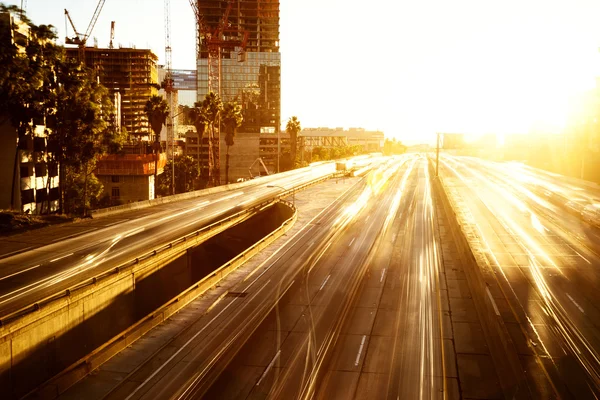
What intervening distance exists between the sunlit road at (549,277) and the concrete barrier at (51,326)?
21.3 meters

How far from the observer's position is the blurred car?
2262 inches

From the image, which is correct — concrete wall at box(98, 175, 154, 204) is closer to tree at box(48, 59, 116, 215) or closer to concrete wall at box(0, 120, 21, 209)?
concrete wall at box(0, 120, 21, 209)

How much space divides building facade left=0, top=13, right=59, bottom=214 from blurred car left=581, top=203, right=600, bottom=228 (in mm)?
55270

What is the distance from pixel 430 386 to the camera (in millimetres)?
21906

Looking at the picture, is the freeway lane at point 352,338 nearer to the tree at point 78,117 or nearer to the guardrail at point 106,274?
the guardrail at point 106,274

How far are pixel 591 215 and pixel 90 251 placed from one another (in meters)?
50.8

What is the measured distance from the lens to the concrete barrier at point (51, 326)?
23.3m

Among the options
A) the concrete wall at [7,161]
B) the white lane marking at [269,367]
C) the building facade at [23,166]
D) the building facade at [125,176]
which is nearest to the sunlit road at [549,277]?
the white lane marking at [269,367]

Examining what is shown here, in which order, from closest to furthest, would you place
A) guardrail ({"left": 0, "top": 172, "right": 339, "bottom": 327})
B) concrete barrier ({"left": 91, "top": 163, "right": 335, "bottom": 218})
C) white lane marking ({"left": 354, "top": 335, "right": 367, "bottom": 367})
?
guardrail ({"left": 0, "top": 172, "right": 339, "bottom": 327}) → white lane marking ({"left": 354, "top": 335, "right": 367, "bottom": 367}) → concrete barrier ({"left": 91, "top": 163, "right": 335, "bottom": 218})

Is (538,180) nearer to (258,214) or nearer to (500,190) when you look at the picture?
(500,190)

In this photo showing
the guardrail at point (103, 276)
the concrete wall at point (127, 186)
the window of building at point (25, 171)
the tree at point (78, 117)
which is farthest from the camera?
the concrete wall at point (127, 186)

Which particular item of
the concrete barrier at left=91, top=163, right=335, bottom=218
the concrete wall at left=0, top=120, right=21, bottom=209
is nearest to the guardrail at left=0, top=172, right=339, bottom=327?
the concrete barrier at left=91, top=163, right=335, bottom=218

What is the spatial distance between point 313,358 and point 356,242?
92.2 ft

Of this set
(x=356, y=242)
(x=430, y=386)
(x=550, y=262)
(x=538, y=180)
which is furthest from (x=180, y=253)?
(x=538, y=180)
